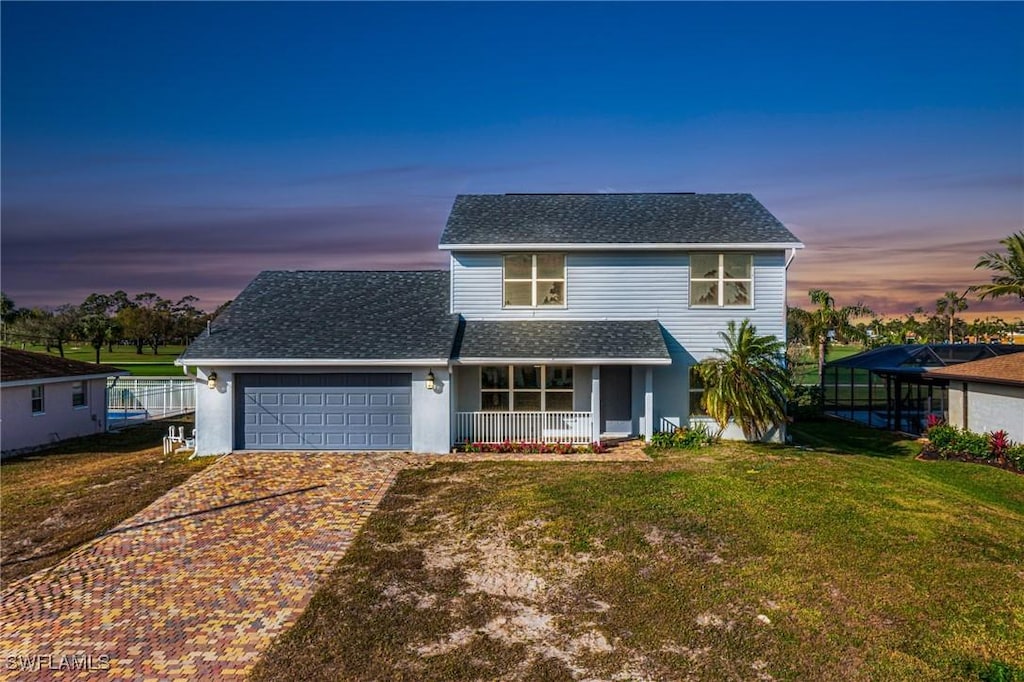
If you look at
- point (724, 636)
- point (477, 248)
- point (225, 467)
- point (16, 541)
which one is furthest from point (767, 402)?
point (16, 541)

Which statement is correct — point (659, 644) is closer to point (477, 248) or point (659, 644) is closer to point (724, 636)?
point (724, 636)

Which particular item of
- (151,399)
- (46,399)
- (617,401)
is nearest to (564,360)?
(617,401)

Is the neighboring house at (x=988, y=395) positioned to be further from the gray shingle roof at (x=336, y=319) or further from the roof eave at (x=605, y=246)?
the gray shingle roof at (x=336, y=319)

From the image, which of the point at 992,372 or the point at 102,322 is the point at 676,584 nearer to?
the point at 992,372

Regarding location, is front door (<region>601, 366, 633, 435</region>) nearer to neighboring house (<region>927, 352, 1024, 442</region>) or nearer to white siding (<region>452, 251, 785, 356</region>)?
white siding (<region>452, 251, 785, 356</region>)

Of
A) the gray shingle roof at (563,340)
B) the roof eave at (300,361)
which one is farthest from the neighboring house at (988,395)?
the roof eave at (300,361)
